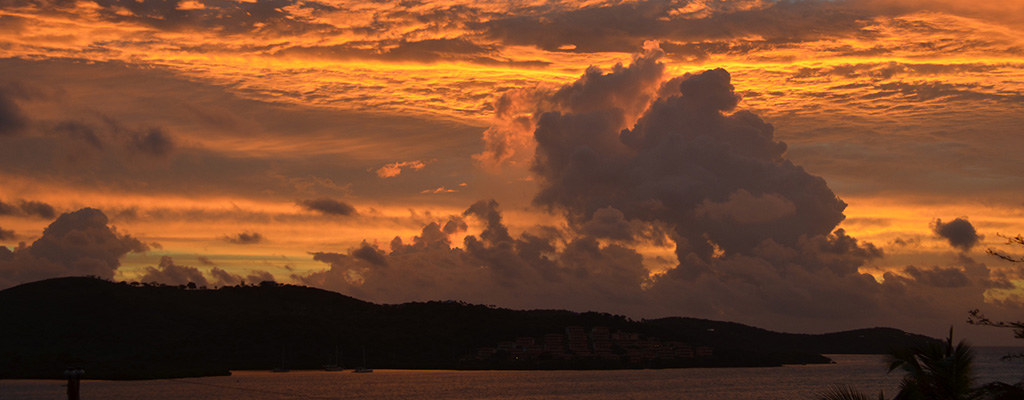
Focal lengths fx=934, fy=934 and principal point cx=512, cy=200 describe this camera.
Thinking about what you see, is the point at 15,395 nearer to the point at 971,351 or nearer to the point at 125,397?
the point at 125,397

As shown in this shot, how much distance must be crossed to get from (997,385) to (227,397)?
7126 inches

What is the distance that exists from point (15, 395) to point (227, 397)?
4468 centimetres

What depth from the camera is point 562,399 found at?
198875 millimetres

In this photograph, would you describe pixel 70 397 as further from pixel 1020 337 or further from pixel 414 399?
pixel 414 399

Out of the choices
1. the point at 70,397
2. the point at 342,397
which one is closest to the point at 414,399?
the point at 342,397

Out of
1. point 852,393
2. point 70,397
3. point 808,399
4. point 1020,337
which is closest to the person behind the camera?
point 852,393

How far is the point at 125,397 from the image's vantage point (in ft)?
644

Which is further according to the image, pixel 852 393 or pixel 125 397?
pixel 125 397

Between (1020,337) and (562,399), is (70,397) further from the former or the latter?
(562,399)

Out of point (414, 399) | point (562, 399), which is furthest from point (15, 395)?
point (562, 399)

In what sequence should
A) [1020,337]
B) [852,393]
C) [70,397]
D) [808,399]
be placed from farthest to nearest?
[808,399], [70,397], [1020,337], [852,393]

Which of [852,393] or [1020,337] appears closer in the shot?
[852,393]

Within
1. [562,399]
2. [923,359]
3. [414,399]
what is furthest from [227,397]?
[923,359]

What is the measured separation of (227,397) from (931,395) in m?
180
